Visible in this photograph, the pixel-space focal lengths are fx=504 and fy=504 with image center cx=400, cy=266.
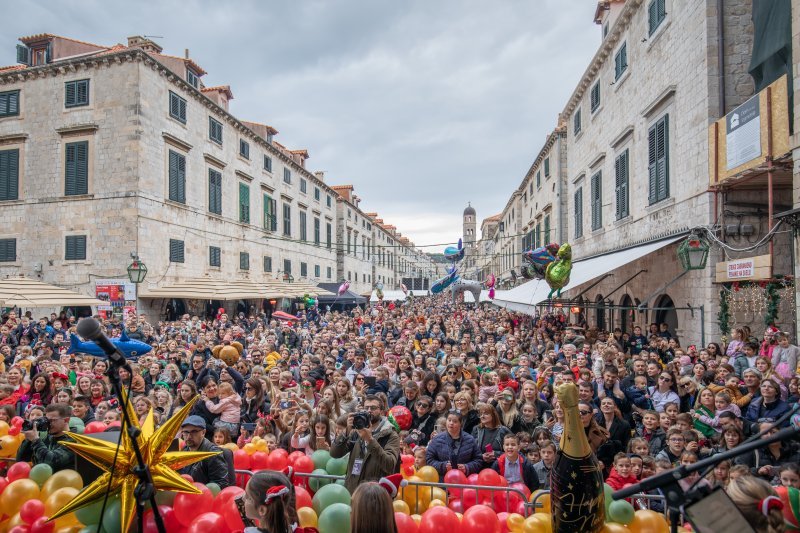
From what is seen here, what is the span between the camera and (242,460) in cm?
486

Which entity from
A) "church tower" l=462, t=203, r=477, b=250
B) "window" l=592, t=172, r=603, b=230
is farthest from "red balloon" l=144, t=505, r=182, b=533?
"church tower" l=462, t=203, r=477, b=250

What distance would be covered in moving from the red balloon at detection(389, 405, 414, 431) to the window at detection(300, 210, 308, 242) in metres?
28.8

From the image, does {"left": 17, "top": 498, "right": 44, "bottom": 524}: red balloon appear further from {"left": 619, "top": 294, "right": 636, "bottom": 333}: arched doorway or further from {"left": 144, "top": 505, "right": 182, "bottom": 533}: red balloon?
{"left": 619, "top": 294, "right": 636, "bottom": 333}: arched doorway

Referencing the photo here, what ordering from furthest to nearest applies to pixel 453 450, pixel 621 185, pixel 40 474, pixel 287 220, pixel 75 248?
1. pixel 287 220
2. pixel 75 248
3. pixel 621 185
4. pixel 453 450
5. pixel 40 474

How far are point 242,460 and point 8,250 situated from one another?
66.7 feet

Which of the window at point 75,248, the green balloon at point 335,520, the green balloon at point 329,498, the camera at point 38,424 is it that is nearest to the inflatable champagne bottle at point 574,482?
the green balloon at point 335,520

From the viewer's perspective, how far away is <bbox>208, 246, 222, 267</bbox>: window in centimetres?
2293

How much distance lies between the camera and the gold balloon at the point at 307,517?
11.1 feet

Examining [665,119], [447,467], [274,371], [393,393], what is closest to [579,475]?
[447,467]

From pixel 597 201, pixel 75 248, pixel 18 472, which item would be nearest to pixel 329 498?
pixel 18 472

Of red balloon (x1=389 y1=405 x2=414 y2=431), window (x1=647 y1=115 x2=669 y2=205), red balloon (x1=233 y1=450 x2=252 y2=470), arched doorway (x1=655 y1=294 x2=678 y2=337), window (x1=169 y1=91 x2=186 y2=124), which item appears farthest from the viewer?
window (x1=169 y1=91 x2=186 y2=124)

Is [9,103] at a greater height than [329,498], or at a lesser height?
greater

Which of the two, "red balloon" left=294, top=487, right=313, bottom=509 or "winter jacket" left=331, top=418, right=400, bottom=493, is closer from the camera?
"red balloon" left=294, top=487, right=313, bottom=509

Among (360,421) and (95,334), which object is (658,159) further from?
(95,334)
